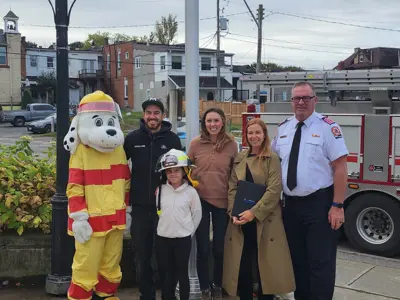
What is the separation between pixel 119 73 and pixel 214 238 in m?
51.6

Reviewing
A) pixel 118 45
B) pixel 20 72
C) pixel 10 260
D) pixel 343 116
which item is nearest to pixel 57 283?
pixel 10 260

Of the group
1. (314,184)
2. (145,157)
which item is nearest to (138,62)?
(145,157)

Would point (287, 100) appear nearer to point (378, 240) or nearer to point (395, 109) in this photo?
point (395, 109)

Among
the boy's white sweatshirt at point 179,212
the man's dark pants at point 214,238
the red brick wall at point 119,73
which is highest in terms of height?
the red brick wall at point 119,73

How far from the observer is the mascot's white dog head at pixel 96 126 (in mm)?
4141

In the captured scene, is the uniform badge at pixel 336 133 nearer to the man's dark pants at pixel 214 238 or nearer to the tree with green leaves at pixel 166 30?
the man's dark pants at pixel 214 238

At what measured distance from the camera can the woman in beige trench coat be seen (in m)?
4.18

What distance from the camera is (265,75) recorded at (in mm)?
7859

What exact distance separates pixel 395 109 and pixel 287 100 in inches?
77.7

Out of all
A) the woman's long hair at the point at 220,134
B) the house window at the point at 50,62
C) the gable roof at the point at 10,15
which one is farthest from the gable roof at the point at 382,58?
the house window at the point at 50,62

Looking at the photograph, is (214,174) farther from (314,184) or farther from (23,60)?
(23,60)

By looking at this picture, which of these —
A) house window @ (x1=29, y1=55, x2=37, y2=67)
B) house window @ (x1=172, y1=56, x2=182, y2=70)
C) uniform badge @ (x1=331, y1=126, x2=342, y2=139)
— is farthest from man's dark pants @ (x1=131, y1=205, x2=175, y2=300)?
house window @ (x1=29, y1=55, x2=37, y2=67)

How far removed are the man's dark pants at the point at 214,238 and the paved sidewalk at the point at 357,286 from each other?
2.30 feet

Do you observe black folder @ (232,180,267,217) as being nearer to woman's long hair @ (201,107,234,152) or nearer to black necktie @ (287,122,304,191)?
black necktie @ (287,122,304,191)
